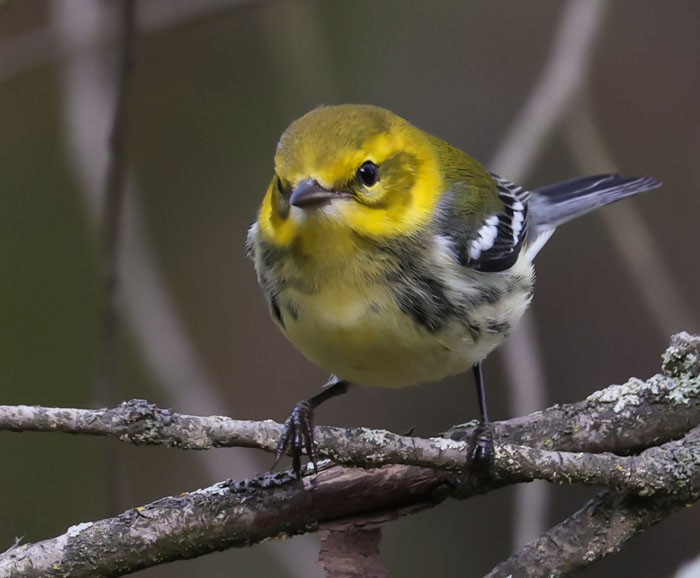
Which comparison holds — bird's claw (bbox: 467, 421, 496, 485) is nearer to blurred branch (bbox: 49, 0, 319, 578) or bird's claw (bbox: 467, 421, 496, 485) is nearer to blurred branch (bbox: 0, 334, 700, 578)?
blurred branch (bbox: 0, 334, 700, 578)

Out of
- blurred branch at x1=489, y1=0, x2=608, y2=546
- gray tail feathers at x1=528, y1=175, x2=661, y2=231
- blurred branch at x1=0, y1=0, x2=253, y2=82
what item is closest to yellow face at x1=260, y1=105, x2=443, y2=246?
blurred branch at x1=489, y1=0, x2=608, y2=546

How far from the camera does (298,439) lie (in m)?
2.38

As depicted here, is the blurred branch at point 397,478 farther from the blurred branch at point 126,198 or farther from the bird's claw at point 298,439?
the blurred branch at point 126,198

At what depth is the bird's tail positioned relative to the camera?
13.2ft

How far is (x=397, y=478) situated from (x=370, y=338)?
14.5 inches

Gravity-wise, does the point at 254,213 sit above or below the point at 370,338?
above

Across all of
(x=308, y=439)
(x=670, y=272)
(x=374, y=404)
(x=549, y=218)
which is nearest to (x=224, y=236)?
(x=374, y=404)

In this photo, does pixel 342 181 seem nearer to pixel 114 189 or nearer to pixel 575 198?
pixel 114 189

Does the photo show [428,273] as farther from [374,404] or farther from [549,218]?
[374,404]

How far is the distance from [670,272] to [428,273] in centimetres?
252

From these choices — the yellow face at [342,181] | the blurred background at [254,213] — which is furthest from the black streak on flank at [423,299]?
the blurred background at [254,213]

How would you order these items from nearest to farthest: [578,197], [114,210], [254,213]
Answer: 1. [114,210]
2. [578,197]
3. [254,213]

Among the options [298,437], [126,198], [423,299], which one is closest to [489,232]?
[423,299]

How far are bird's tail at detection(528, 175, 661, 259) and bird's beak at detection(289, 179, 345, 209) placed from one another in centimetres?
165
